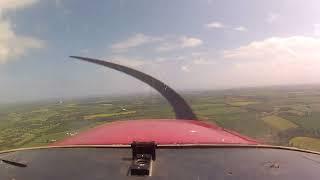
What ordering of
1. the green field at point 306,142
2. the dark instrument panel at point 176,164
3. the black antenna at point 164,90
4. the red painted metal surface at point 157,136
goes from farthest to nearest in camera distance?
the green field at point 306,142 < the black antenna at point 164,90 < the red painted metal surface at point 157,136 < the dark instrument panel at point 176,164

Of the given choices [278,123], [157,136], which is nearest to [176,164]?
[157,136]

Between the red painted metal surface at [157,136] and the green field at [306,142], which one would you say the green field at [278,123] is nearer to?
the green field at [306,142]

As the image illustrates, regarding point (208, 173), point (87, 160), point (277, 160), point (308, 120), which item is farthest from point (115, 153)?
point (308, 120)

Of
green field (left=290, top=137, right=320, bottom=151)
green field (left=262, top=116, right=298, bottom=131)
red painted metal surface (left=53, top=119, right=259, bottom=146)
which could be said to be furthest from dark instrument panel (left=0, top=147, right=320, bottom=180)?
green field (left=262, top=116, right=298, bottom=131)

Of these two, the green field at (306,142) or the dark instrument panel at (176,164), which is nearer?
the dark instrument panel at (176,164)

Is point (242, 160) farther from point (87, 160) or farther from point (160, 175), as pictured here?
point (87, 160)

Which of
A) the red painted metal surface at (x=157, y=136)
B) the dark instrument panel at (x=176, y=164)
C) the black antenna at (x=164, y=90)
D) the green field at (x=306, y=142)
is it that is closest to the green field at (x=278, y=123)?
the green field at (x=306, y=142)

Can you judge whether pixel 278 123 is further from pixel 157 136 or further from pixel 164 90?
pixel 157 136
